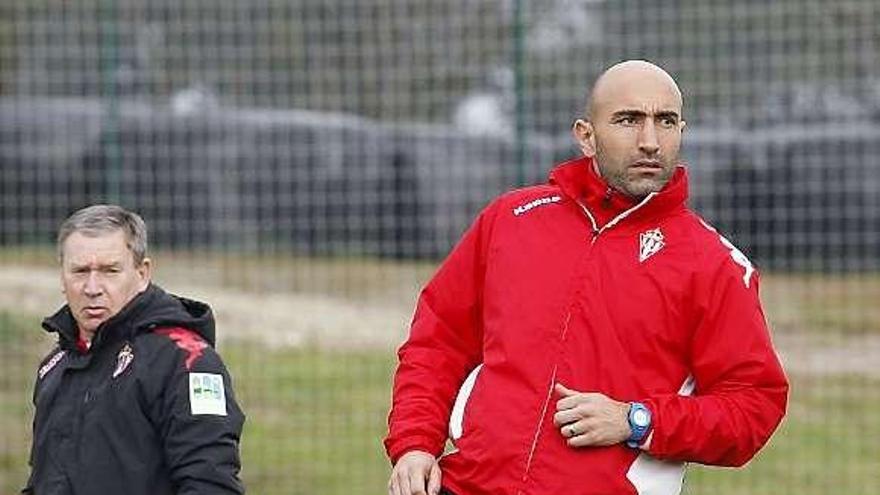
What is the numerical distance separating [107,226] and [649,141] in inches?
54.3

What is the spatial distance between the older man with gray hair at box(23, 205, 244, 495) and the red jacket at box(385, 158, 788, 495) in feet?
1.54

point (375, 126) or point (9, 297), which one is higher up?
point (375, 126)

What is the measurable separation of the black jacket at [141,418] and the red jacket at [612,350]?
449 mm

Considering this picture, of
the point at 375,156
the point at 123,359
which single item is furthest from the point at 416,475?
the point at 375,156

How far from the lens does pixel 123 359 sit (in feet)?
16.3

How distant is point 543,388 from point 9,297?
7304mm

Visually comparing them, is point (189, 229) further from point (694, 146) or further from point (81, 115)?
point (694, 146)

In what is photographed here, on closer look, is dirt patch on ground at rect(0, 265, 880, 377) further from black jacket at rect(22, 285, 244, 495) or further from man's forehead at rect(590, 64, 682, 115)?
man's forehead at rect(590, 64, 682, 115)

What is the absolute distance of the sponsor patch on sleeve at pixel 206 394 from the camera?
15.9 feet

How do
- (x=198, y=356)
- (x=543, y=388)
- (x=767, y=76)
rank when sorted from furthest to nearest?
(x=767, y=76) → (x=198, y=356) → (x=543, y=388)

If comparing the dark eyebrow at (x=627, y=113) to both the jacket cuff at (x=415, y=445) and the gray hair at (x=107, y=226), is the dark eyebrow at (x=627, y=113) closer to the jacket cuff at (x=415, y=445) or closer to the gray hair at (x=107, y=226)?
the jacket cuff at (x=415, y=445)

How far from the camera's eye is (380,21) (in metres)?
9.91

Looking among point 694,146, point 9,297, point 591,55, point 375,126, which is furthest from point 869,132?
point 9,297

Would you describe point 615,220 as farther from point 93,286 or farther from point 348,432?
point 348,432
